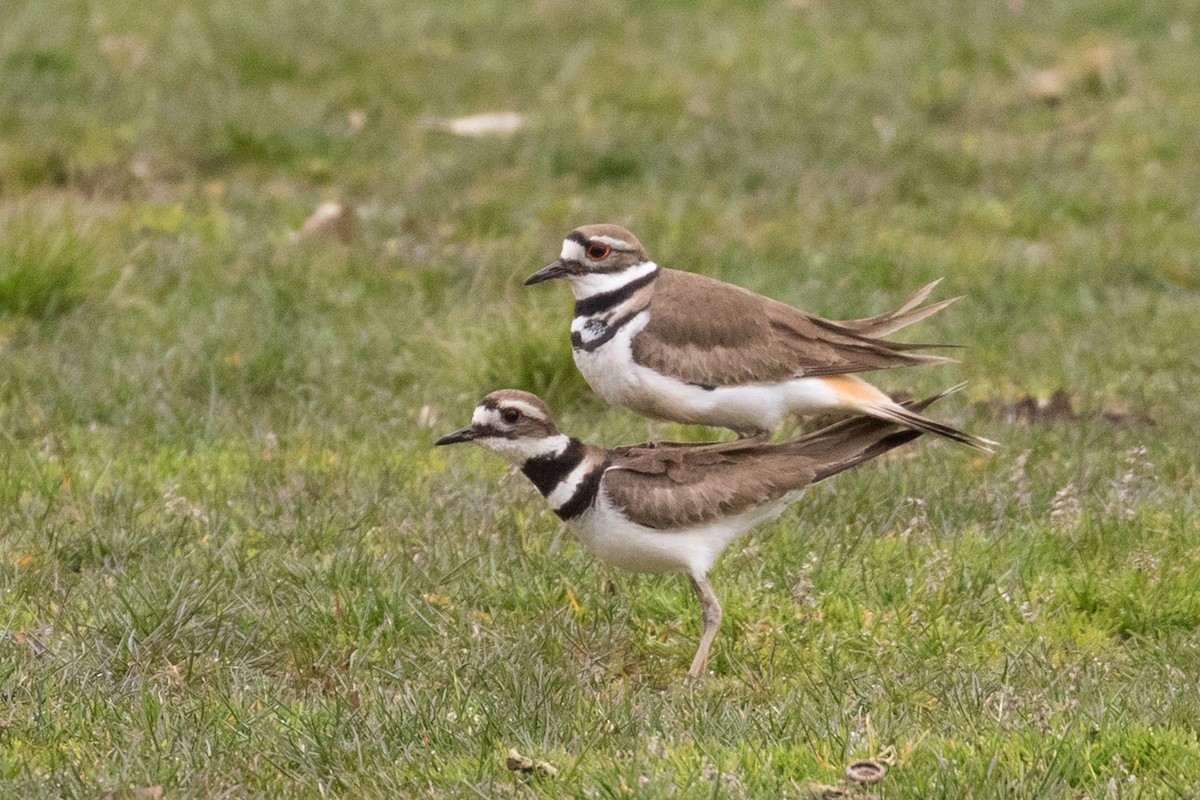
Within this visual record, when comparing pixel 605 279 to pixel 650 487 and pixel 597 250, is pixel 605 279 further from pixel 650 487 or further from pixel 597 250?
pixel 650 487

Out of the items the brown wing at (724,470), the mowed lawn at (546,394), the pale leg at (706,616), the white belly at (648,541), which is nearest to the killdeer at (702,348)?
the brown wing at (724,470)

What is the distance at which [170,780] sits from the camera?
191 inches

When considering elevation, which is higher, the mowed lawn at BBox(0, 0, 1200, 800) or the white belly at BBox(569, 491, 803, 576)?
the white belly at BBox(569, 491, 803, 576)

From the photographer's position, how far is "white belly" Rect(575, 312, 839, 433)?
21.6 ft

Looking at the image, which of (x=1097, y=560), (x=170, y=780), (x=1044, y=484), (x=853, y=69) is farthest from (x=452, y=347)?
(x=853, y=69)

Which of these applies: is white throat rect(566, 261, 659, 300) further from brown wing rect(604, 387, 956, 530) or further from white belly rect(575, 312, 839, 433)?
brown wing rect(604, 387, 956, 530)

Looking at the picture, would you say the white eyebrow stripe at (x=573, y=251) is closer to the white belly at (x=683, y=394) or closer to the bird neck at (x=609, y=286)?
the bird neck at (x=609, y=286)

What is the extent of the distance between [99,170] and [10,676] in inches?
282

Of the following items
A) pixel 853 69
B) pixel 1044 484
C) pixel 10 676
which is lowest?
pixel 853 69

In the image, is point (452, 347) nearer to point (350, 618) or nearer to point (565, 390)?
point (565, 390)

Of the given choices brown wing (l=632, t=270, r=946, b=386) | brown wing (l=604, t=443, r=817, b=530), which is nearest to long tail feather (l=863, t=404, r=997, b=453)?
brown wing (l=632, t=270, r=946, b=386)

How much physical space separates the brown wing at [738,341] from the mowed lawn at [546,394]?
0.68m

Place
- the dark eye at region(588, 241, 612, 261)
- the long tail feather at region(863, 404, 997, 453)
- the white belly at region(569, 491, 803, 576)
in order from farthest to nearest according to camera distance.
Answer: the dark eye at region(588, 241, 612, 261)
the long tail feather at region(863, 404, 997, 453)
the white belly at region(569, 491, 803, 576)

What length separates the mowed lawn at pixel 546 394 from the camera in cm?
520
